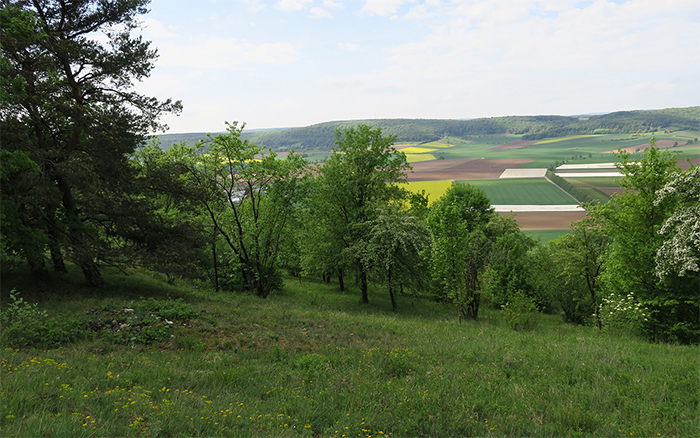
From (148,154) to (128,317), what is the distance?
24.2m

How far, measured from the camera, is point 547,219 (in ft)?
245

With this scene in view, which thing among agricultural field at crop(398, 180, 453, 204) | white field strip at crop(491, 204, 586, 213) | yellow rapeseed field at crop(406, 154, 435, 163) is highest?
yellow rapeseed field at crop(406, 154, 435, 163)

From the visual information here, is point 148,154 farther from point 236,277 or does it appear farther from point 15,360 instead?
point 15,360

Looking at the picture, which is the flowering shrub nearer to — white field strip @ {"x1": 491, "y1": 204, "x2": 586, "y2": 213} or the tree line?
the tree line

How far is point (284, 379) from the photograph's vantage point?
26.8 ft

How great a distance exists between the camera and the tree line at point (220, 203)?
13.1m

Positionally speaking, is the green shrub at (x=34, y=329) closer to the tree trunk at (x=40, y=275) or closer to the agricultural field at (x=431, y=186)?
the tree trunk at (x=40, y=275)

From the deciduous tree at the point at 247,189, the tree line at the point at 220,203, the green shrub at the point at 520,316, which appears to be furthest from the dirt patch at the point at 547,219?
the deciduous tree at the point at 247,189

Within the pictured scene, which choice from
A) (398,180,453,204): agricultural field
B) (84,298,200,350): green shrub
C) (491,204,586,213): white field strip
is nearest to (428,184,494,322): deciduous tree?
(84,298,200,350): green shrub

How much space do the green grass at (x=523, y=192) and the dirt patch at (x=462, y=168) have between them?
1001 cm

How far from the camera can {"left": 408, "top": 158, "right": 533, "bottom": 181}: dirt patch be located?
12065 cm

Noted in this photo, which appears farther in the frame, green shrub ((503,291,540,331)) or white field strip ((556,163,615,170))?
white field strip ((556,163,615,170))

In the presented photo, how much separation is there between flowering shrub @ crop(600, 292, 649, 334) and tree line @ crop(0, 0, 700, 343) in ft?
0.34

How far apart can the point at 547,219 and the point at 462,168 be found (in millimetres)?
70260
